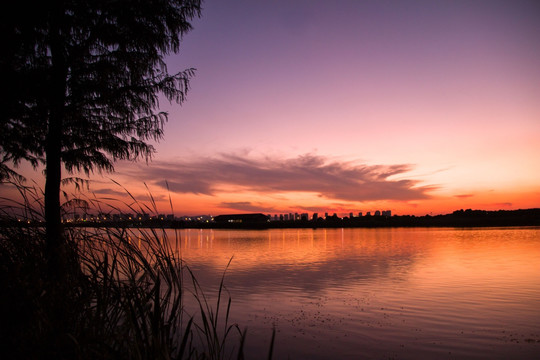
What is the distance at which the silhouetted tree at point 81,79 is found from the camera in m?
9.16

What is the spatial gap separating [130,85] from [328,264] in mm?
22029

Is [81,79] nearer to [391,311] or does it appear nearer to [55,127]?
[55,127]

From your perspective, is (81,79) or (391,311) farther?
(391,311)

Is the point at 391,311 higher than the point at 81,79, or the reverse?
the point at 81,79

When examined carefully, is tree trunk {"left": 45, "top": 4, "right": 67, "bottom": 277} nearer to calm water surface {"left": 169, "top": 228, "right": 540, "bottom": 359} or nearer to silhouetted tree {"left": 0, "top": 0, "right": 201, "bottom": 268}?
silhouetted tree {"left": 0, "top": 0, "right": 201, "bottom": 268}

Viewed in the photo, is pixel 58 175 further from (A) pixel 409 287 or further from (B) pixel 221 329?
(A) pixel 409 287

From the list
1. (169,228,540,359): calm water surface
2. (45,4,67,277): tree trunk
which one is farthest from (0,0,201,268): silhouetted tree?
(169,228,540,359): calm water surface

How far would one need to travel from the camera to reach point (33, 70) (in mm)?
9492

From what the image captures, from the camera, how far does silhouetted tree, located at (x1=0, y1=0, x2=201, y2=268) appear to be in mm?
9164

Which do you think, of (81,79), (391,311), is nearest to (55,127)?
(81,79)

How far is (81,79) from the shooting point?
1014 cm

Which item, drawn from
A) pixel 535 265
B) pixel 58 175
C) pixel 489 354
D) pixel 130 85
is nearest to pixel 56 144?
pixel 58 175

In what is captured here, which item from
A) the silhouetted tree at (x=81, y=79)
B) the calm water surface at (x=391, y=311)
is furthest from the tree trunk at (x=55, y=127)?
the calm water surface at (x=391, y=311)

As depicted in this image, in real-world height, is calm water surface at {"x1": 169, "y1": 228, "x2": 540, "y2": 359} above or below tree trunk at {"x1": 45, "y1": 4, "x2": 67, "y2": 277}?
below
